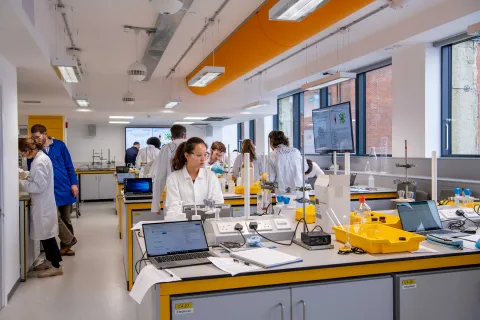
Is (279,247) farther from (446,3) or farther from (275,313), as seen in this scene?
(446,3)

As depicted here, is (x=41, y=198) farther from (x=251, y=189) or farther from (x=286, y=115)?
(x=286, y=115)

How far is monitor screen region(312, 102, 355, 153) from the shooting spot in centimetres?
616

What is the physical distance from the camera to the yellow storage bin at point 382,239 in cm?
215

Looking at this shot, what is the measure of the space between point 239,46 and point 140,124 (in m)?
9.33

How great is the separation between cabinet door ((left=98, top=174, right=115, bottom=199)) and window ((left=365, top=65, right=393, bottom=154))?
6.80 meters

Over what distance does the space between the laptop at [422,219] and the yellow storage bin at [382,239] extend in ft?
0.67

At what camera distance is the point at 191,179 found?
3268 millimetres

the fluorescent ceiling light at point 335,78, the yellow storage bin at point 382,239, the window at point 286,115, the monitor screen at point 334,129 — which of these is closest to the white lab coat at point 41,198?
the yellow storage bin at point 382,239

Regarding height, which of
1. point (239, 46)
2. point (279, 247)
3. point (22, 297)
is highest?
point (239, 46)

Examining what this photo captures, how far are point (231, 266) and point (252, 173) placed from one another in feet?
10.1

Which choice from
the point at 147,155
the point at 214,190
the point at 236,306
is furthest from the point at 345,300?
the point at 147,155

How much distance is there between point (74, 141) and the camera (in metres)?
13.8

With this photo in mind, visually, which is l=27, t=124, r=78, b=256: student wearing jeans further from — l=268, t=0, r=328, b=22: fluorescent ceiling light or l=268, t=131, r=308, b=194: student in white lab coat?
l=268, t=0, r=328, b=22: fluorescent ceiling light

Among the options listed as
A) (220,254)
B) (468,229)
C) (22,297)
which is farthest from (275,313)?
(22,297)
